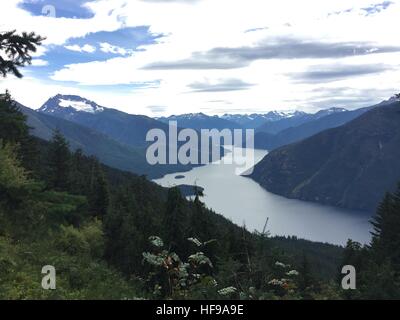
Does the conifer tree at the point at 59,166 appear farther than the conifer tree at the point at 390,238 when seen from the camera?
No

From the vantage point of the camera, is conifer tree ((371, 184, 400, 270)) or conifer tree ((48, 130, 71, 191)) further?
conifer tree ((371, 184, 400, 270))

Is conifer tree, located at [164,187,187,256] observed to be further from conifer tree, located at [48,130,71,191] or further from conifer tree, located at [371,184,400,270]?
conifer tree, located at [371,184,400,270]

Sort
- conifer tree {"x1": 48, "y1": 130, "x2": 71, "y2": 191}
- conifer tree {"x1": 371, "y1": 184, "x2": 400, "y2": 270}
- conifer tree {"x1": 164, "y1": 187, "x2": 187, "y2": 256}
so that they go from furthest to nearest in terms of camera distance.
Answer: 1. conifer tree {"x1": 371, "y1": 184, "x2": 400, "y2": 270}
2. conifer tree {"x1": 48, "y1": 130, "x2": 71, "y2": 191}
3. conifer tree {"x1": 164, "y1": 187, "x2": 187, "y2": 256}

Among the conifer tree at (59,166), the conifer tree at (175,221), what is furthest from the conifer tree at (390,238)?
the conifer tree at (59,166)

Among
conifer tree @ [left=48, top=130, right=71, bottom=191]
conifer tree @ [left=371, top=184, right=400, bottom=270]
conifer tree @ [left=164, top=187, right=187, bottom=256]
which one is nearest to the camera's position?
conifer tree @ [left=164, top=187, right=187, bottom=256]

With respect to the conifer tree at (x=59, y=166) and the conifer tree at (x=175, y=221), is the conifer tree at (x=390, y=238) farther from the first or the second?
the conifer tree at (x=59, y=166)

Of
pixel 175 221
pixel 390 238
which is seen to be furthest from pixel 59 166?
pixel 390 238

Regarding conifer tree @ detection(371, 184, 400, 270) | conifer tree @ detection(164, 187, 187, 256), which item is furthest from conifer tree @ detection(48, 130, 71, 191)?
conifer tree @ detection(371, 184, 400, 270)

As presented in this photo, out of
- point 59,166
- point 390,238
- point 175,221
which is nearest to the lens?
point 175,221

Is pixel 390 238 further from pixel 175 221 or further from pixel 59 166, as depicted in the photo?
pixel 59 166

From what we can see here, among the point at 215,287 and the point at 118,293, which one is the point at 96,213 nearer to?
the point at 118,293
